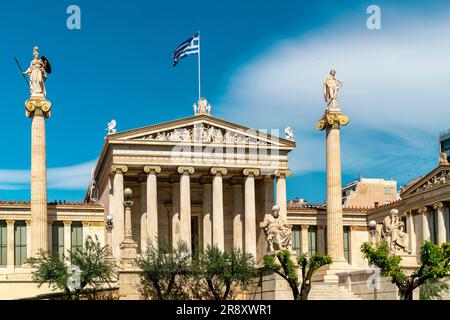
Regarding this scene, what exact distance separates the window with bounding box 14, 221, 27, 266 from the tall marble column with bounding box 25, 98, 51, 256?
836cm

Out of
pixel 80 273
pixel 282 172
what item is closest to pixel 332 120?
pixel 282 172

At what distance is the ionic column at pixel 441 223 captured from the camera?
69312 millimetres

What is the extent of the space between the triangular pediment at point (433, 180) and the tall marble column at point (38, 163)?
101 feet

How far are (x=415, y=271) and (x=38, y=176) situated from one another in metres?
32.5

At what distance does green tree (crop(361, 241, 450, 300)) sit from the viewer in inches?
1529

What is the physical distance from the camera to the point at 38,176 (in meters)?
64.4

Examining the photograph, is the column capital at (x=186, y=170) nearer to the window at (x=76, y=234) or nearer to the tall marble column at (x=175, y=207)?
the tall marble column at (x=175, y=207)

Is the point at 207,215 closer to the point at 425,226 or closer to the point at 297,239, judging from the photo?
the point at 297,239

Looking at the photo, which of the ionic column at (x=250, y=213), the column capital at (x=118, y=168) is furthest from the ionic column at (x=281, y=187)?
the column capital at (x=118, y=168)

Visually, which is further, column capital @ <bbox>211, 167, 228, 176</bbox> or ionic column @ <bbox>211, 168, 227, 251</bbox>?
column capital @ <bbox>211, 167, 228, 176</bbox>

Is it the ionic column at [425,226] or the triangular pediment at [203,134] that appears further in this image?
the ionic column at [425,226]

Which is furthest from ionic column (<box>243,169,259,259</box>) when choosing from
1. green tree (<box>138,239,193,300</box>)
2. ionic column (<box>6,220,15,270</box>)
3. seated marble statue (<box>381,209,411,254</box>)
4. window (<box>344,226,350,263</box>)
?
seated marble statue (<box>381,209,411,254</box>)

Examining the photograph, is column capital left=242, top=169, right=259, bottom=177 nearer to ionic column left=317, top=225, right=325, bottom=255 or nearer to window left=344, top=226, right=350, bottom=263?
ionic column left=317, top=225, right=325, bottom=255
